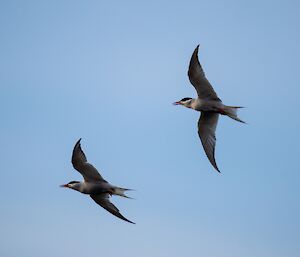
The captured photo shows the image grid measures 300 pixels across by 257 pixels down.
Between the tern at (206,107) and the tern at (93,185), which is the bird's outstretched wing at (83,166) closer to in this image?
the tern at (93,185)

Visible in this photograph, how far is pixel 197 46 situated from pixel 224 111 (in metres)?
2.30

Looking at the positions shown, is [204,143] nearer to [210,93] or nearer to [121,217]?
[210,93]

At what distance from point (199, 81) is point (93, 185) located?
13.5 feet

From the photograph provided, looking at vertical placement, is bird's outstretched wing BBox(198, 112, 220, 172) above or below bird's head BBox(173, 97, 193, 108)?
below

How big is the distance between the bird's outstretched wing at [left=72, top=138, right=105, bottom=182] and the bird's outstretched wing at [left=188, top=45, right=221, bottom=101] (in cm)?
359

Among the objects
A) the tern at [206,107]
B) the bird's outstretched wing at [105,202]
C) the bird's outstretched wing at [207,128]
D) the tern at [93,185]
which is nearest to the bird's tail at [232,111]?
the tern at [206,107]

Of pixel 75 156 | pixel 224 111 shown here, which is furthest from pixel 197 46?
pixel 75 156

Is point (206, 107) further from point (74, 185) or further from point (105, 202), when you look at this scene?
point (74, 185)

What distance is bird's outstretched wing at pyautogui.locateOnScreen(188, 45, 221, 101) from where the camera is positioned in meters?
18.1

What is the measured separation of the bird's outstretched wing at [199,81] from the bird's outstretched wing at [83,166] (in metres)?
3.59

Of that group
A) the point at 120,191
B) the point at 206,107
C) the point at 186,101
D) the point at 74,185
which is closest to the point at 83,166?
the point at 74,185

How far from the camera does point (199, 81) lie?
733 inches

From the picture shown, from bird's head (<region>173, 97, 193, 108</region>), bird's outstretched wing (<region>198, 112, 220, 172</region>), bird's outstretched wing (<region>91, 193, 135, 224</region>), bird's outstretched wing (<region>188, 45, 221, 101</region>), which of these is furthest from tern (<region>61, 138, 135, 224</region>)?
bird's outstretched wing (<region>188, 45, 221, 101</region>)

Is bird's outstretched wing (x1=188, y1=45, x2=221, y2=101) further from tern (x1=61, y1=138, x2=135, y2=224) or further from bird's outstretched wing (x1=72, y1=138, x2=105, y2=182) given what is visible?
bird's outstretched wing (x1=72, y1=138, x2=105, y2=182)
